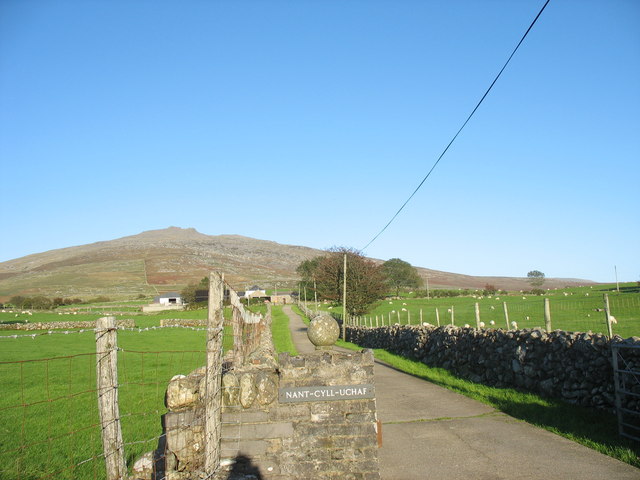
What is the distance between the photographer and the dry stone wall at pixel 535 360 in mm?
8633

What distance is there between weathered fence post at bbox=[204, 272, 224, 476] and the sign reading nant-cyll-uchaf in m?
0.78

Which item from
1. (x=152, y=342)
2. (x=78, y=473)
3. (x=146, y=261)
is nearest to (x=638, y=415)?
(x=78, y=473)

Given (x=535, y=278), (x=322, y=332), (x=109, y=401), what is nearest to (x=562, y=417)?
(x=322, y=332)

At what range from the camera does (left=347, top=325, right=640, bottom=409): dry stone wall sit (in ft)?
28.3

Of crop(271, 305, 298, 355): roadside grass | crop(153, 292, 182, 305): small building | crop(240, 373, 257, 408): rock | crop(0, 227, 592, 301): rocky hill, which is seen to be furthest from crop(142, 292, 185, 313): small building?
crop(240, 373, 257, 408): rock

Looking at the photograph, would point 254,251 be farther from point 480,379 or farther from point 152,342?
point 480,379

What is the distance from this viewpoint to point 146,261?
139m

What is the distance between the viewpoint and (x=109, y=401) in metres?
4.56

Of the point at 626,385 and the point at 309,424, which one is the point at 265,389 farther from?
the point at 626,385

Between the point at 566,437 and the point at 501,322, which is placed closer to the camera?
the point at 566,437

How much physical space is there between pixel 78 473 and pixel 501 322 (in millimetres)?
26978

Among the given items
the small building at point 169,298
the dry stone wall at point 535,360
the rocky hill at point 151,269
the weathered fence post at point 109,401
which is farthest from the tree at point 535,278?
the weathered fence post at point 109,401

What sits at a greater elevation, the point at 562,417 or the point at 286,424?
the point at 286,424

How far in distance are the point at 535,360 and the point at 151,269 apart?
129m
